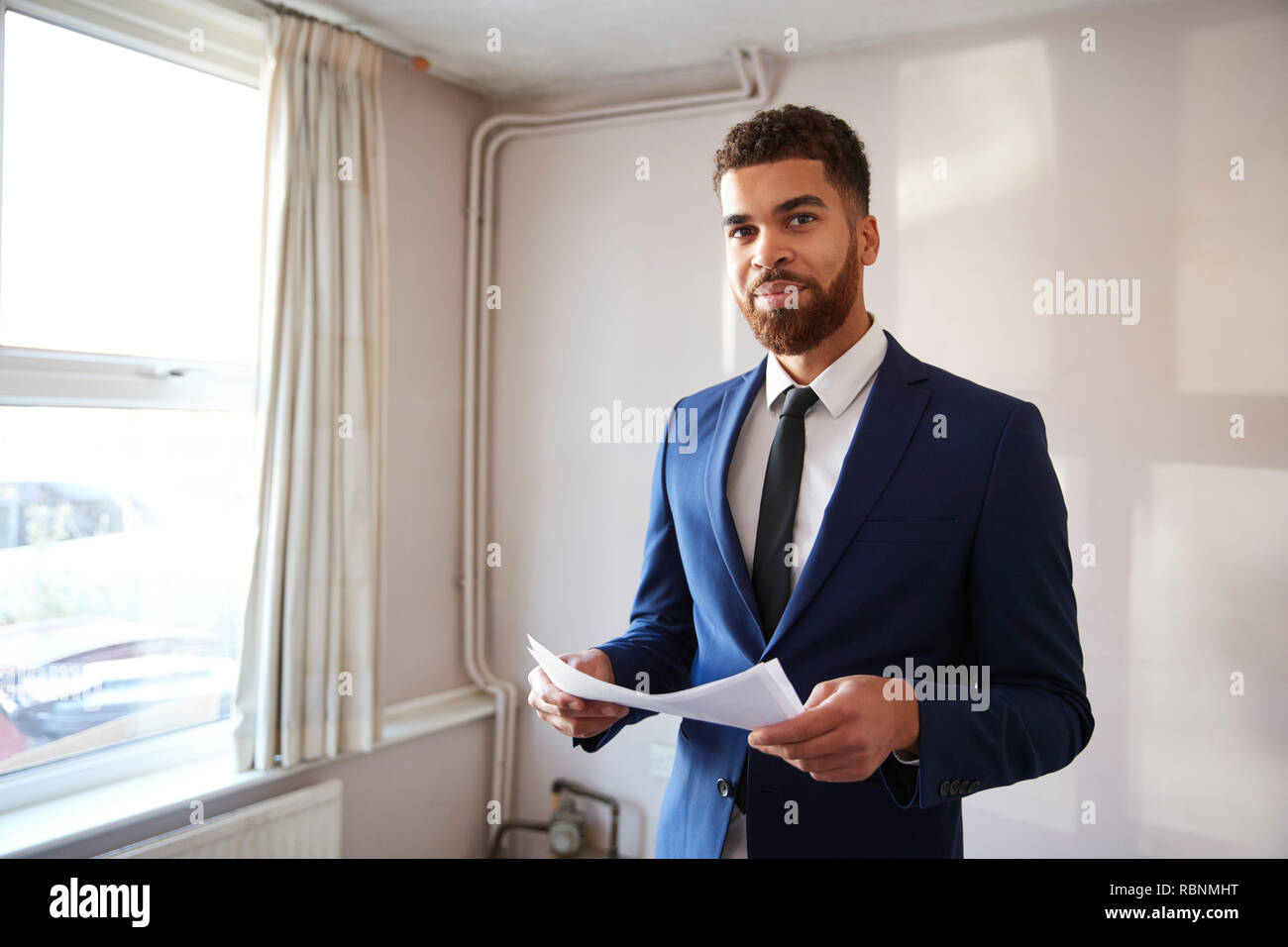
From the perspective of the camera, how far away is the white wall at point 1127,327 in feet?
7.06

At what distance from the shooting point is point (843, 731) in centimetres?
97

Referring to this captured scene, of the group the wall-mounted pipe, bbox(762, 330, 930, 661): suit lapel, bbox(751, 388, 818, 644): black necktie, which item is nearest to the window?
the wall-mounted pipe

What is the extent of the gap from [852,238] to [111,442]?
190cm

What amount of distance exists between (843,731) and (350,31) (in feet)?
8.10

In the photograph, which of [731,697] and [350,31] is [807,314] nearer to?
[731,697]

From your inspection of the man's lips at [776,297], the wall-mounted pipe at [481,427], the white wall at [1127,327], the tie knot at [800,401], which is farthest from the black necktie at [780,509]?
the wall-mounted pipe at [481,427]

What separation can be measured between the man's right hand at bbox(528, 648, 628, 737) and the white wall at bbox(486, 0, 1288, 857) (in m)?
1.58

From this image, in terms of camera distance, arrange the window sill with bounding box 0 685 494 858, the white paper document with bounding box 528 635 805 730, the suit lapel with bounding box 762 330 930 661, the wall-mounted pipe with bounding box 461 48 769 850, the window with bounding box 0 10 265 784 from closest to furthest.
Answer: the white paper document with bounding box 528 635 805 730 < the suit lapel with bounding box 762 330 930 661 < the window sill with bounding box 0 685 494 858 < the window with bounding box 0 10 265 784 < the wall-mounted pipe with bounding box 461 48 769 850

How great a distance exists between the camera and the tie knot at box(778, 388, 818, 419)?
1.41 meters

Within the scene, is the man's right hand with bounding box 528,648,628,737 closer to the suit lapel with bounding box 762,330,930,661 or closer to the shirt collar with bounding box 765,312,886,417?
the suit lapel with bounding box 762,330,930,661

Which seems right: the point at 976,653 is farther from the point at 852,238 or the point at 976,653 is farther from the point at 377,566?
the point at 377,566

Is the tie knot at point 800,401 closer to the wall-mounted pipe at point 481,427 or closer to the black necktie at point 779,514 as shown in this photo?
the black necktie at point 779,514

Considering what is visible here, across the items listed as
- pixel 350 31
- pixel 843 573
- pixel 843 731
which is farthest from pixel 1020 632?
pixel 350 31
